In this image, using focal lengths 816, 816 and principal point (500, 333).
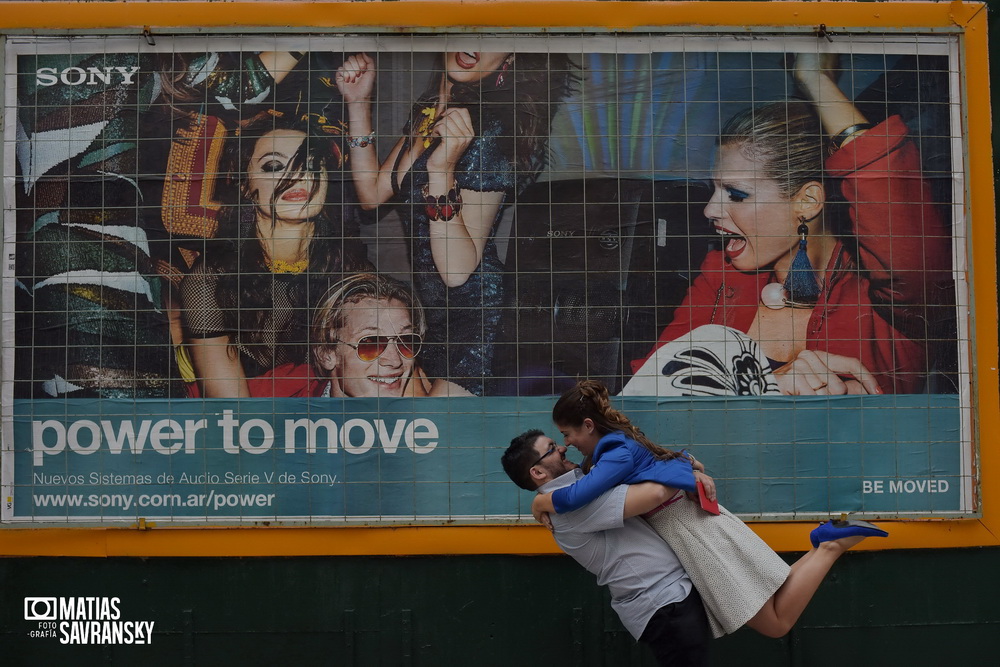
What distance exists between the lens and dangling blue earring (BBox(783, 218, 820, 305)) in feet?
14.7

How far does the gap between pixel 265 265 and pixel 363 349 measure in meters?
0.70

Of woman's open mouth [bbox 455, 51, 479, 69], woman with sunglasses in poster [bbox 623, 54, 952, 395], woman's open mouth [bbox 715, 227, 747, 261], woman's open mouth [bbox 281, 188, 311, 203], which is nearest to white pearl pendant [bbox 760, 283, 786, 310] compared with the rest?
woman with sunglasses in poster [bbox 623, 54, 952, 395]

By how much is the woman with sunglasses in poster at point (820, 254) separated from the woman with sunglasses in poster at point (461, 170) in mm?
951

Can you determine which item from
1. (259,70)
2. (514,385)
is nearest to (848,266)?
(514,385)

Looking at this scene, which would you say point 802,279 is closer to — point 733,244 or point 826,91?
point 733,244

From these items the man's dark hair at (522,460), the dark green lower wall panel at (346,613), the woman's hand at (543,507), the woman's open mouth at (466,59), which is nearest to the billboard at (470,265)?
the woman's open mouth at (466,59)

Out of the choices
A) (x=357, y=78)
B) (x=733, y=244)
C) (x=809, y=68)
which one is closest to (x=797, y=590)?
(x=733, y=244)

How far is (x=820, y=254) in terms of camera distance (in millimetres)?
4477

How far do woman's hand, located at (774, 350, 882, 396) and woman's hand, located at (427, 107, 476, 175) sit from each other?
2.11 m

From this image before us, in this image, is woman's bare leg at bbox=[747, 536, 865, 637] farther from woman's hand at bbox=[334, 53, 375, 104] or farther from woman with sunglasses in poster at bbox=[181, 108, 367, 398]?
woman's hand at bbox=[334, 53, 375, 104]

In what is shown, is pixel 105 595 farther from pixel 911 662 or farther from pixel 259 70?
pixel 911 662

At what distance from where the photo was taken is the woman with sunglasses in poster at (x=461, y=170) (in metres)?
4.44

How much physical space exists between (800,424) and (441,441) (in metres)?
1.95

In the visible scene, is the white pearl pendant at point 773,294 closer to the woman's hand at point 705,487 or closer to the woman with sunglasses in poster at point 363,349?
the woman's hand at point 705,487
